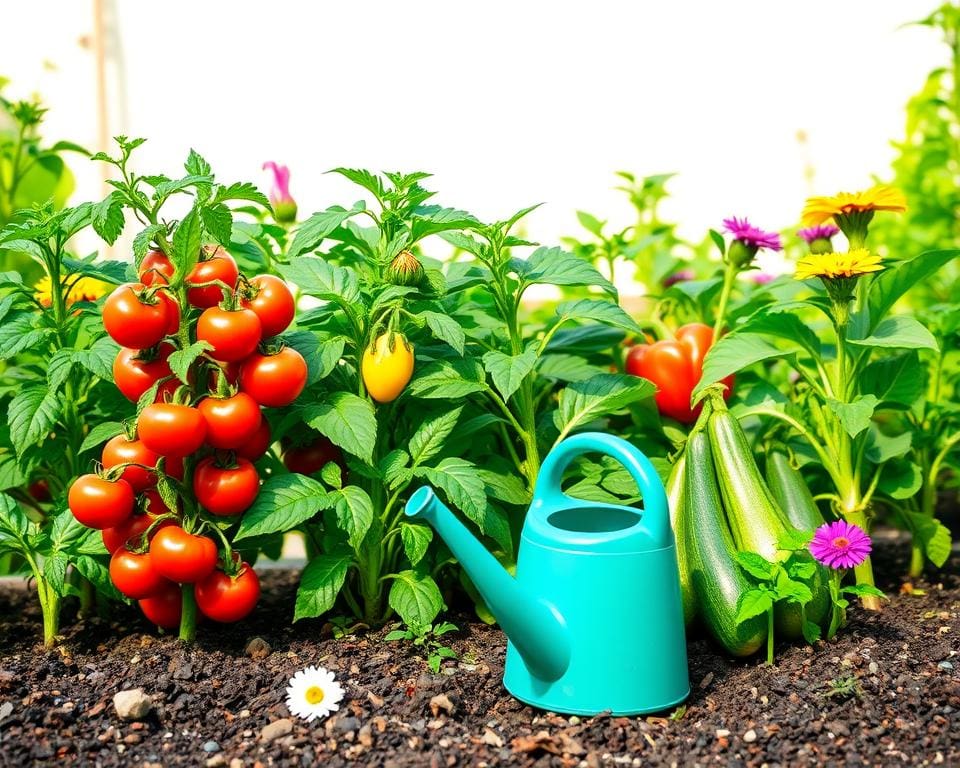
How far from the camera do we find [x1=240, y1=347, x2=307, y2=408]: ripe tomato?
1791mm

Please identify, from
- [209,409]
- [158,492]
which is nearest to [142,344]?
[209,409]

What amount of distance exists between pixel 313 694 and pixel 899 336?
1.23 m

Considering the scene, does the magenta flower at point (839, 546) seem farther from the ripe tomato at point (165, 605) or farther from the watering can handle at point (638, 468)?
the ripe tomato at point (165, 605)

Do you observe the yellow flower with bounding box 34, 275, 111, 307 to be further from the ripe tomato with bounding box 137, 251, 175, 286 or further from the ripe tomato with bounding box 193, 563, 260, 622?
the ripe tomato with bounding box 193, 563, 260, 622

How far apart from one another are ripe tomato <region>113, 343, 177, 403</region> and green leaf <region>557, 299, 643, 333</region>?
0.75 m

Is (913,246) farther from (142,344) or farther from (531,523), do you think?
(142,344)

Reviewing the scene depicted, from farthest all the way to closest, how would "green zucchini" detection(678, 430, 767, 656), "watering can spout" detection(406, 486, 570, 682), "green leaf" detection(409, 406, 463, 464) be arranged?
"green leaf" detection(409, 406, 463, 464)
"green zucchini" detection(678, 430, 767, 656)
"watering can spout" detection(406, 486, 570, 682)

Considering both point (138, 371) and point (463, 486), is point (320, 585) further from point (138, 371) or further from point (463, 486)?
point (138, 371)

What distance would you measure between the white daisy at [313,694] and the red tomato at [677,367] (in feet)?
3.09

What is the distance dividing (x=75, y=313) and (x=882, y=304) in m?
1.57

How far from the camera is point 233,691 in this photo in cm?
179

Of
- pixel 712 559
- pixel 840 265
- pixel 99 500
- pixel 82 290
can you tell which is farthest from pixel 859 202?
pixel 82 290

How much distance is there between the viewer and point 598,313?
6.64ft

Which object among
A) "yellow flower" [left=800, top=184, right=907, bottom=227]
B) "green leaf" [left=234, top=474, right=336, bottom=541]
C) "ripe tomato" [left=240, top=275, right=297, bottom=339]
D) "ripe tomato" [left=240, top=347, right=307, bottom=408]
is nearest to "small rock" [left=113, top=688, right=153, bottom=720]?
"green leaf" [left=234, top=474, right=336, bottom=541]
